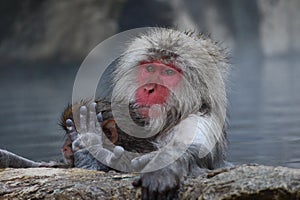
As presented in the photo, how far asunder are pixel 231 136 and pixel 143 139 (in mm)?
2221

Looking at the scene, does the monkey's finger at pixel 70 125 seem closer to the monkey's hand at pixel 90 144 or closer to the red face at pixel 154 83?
the monkey's hand at pixel 90 144

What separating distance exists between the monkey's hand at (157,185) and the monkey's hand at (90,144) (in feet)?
2.57

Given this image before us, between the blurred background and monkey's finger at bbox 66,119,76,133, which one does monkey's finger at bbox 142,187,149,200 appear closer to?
monkey's finger at bbox 66,119,76,133

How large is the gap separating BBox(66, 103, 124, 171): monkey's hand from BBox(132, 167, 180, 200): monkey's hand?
2.57 feet

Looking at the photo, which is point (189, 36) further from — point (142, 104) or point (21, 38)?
point (21, 38)

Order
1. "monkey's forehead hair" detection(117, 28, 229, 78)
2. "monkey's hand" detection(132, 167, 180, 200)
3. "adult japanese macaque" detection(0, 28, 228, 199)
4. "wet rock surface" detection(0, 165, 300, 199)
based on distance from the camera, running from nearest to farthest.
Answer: "wet rock surface" detection(0, 165, 300, 199) < "monkey's hand" detection(132, 167, 180, 200) < "adult japanese macaque" detection(0, 28, 228, 199) < "monkey's forehead hair" detection(117, 28, 229, 78)

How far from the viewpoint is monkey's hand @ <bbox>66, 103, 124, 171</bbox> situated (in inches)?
142

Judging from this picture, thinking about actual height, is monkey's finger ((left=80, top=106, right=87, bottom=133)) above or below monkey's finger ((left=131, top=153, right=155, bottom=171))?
above

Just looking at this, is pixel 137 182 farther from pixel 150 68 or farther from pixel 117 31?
pixel 117 31

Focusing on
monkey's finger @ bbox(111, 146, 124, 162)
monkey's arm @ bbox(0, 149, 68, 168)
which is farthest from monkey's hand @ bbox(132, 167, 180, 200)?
monkey's arm @ bbox(0, 149, 68, 168)

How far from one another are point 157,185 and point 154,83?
1243 mm

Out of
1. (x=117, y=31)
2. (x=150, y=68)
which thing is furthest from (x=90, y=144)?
(x=117, y=31)

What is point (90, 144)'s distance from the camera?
3627 mm

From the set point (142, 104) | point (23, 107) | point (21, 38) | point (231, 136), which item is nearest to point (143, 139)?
point (142, 104)
